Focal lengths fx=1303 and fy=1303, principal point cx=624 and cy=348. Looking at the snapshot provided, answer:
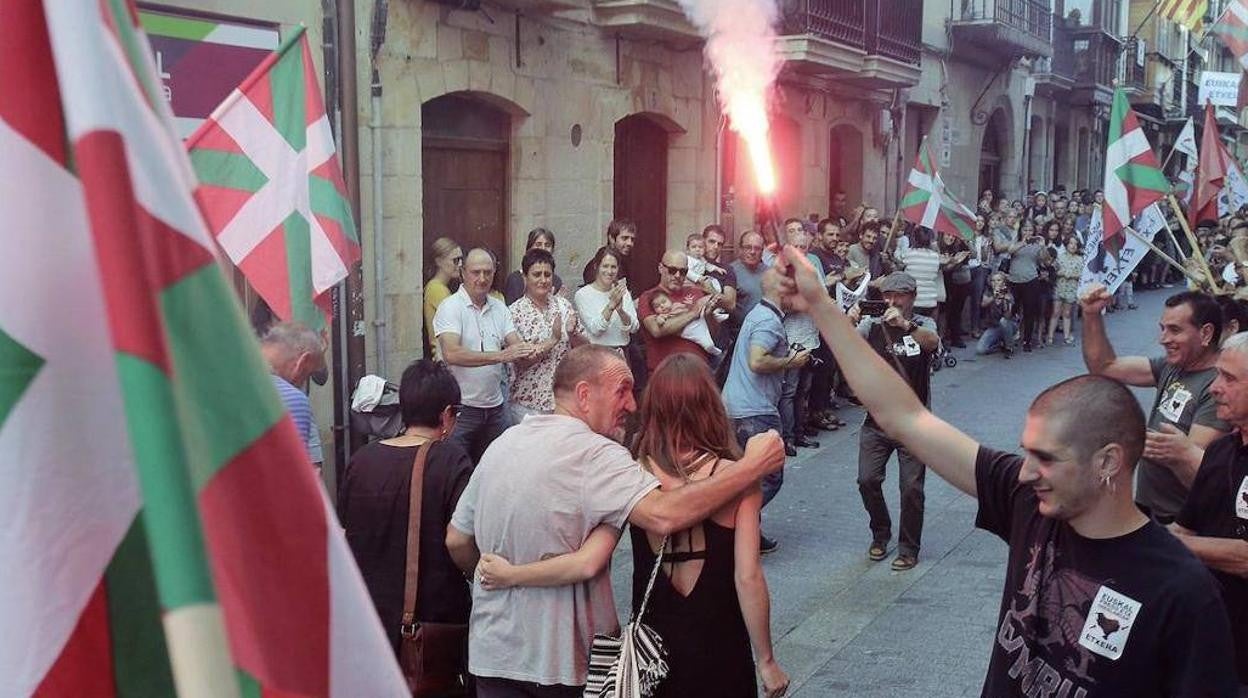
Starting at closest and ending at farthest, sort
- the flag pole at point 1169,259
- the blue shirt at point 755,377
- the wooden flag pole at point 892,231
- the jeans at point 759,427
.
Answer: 1. the jeans at point 759,427
2. the blue shirt at point 755,377
3. the flag pole at point 1169,259
4. the wooden flag pole at point 892,231

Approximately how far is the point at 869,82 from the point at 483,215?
8.70 metres

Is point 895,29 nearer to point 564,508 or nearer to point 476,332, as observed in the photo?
point 476,332

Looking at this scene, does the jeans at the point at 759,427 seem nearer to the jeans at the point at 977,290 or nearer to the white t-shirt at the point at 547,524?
the white t-shirt at the point at 547,524

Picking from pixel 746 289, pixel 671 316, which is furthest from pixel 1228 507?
pixel 746 289

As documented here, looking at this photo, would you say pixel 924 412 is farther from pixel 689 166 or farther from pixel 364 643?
pixel 689 166

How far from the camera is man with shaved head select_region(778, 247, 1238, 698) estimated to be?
2535 mm

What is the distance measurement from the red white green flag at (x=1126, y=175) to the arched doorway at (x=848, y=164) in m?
10.3

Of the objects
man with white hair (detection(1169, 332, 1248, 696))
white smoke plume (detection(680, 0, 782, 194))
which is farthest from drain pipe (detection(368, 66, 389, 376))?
man with white hair (detection(1169, 332, 1248, 696))

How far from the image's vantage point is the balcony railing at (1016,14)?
2320 cm

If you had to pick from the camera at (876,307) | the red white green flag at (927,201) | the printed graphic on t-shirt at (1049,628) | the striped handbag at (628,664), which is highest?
the red white green flag at (927,201)

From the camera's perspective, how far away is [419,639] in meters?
3.93

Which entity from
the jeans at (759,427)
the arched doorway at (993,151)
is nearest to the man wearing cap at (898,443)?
the jeans at (759,427)

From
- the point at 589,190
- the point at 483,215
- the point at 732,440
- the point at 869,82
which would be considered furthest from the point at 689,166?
the point at 732,440

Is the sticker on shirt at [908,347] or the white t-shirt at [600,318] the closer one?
the sticker on shirt at [908,347]
